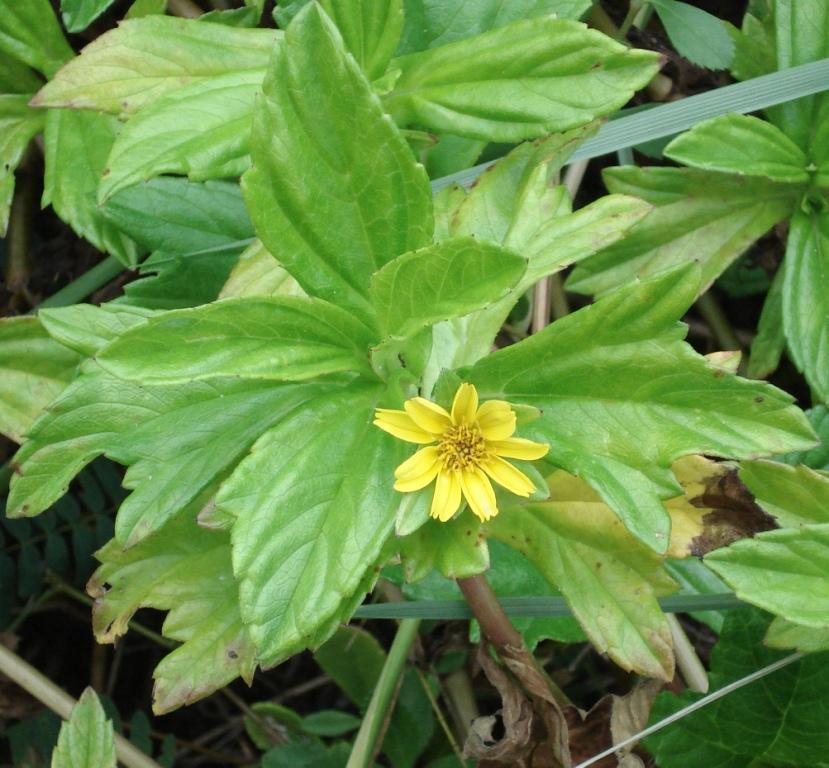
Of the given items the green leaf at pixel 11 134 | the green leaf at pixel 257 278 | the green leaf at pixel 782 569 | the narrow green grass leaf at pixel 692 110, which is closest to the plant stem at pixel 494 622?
the green leaf at pixel 782 569

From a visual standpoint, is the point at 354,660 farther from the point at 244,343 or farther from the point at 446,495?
the point at 244,343

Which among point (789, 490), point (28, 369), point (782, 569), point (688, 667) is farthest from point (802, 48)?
point (28, 369)

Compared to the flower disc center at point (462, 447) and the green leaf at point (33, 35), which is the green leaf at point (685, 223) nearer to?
the flower disc center at point (462, 447)

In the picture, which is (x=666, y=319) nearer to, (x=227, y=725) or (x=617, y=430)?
(x=617, y=430)

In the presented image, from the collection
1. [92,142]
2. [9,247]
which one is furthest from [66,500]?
[92,142]

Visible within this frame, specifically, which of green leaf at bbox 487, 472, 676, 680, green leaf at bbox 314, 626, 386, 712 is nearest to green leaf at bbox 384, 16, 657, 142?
green leaf at bbox 487, 472, 676, 680
